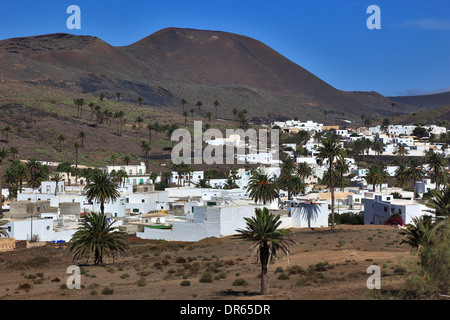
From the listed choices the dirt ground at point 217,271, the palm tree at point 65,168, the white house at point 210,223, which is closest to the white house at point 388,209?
the dirt ground at point 217,271

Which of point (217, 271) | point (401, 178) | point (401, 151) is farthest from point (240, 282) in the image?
point (401, 151)

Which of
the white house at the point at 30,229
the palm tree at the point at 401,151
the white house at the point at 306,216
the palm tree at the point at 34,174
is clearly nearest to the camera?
the white house at the point at 30,229

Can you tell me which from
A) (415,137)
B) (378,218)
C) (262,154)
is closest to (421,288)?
(378,218)

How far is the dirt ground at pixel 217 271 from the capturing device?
1198 inches

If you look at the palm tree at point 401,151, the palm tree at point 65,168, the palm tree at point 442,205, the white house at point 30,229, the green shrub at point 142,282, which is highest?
the palm tree at point 401,151

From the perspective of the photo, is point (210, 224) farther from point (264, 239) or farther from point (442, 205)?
point (264, 239)

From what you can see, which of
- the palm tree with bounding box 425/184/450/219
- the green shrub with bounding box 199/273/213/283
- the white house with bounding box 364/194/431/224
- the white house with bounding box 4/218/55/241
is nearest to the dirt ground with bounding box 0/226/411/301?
the green shrub with bounding box 199/273/213/283

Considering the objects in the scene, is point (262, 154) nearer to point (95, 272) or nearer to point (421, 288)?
point (95, 272)

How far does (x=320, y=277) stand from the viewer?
3375 centimetres

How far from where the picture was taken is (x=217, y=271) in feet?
131

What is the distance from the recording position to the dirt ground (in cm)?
3042

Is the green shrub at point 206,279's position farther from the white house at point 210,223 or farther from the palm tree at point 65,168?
the palm tree at point 65,168

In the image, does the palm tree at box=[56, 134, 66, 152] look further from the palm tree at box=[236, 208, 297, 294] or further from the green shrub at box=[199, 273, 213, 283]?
the palm tree at box=[236, 208, 297, 294]
